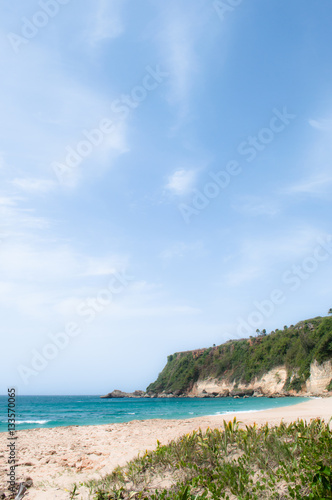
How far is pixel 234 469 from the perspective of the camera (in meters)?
7.07

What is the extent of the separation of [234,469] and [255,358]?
9884 cm

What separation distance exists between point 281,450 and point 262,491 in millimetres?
1188

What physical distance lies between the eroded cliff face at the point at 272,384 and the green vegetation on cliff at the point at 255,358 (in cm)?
153

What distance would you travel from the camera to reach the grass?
20.2 ft

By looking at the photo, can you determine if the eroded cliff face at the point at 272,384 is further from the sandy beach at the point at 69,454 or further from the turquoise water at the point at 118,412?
the sandy beach at the point at 69,454

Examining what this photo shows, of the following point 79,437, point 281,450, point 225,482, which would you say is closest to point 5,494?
point 225,482

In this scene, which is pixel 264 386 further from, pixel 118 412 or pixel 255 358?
pixel 118 412

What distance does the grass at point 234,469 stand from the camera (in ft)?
20.2

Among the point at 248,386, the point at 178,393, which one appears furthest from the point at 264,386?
the point at 178,393

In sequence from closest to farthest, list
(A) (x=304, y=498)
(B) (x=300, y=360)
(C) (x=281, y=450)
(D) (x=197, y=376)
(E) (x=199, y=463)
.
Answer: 1. (A) (x=304, y=498)
2. (C) (x=281, y=450)
3. (E) (x=199, y=463)
4. (B) (x=300, y=360)
5. (D) (x=197, y=376)

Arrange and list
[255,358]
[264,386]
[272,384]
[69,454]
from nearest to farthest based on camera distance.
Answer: [69,454] → [272,384] → [264,386] → [255,358]

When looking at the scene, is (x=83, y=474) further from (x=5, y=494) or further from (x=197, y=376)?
(x=197, y=376)

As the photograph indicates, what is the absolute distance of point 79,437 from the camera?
17.4 meters

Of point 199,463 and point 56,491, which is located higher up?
point 199,463
